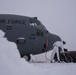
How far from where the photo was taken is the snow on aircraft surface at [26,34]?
51.8 feet

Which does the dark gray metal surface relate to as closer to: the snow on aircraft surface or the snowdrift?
the snow on aircraft surface

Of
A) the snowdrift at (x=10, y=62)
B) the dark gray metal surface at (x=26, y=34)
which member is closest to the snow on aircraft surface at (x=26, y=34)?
the dark gray metal surface at (x=26, y=34)

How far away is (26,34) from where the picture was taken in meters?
16.1

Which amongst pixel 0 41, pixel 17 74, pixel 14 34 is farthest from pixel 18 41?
pixel 17 74

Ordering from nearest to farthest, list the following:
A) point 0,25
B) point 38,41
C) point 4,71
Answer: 1. point 4,71
2. point 0,25
3. point 38,41

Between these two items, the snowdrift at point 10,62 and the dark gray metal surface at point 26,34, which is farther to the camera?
the dark gray metal surface at point 26,34

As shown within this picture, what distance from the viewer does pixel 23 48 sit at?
16.3 metres

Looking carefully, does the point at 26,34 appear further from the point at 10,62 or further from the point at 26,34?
the point at 10,62

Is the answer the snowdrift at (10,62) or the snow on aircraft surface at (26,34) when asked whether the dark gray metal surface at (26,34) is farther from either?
the snowdrift at (10,62)

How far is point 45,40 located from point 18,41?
8.26 ft

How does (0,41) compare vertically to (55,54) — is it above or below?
above

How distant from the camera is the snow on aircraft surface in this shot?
15.8 meters

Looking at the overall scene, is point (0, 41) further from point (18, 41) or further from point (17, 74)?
point (18, 41)

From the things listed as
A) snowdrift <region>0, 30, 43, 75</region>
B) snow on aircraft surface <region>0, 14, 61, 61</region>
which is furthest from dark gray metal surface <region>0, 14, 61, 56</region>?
snowdrift <region>0, 30, 43, 75</region>
